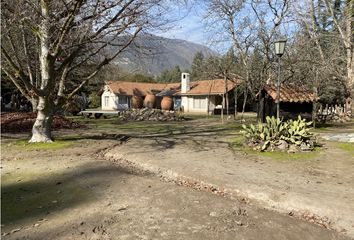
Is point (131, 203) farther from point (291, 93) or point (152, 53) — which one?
point (291, 93)

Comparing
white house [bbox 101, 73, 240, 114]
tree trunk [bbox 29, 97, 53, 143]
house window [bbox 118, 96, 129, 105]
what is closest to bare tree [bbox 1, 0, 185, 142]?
tree trunk [bbox 29, 97, 53, 143]

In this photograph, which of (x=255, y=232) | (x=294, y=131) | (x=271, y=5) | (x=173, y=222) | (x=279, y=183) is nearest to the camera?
(x=255, y=232)

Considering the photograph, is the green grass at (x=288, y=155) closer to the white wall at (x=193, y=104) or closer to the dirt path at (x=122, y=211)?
the dirt path at (x=122, y=211)

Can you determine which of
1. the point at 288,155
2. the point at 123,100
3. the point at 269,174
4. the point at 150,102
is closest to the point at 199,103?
the point at 150,102

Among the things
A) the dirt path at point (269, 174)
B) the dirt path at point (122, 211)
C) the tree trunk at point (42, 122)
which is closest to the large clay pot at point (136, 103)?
the tree trunk at point (42, 122)

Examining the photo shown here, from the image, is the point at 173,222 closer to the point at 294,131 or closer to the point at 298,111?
the point at 294,131

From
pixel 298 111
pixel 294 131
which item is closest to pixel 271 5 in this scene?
pixel 298 111

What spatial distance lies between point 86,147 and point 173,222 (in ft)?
26.1

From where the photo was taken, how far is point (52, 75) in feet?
42.8

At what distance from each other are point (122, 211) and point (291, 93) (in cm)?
1874

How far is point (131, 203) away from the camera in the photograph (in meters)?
6.15

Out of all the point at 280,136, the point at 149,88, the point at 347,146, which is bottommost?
the point at 347,146

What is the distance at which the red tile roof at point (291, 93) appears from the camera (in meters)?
21.3

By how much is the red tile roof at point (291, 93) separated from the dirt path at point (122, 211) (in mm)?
14863
